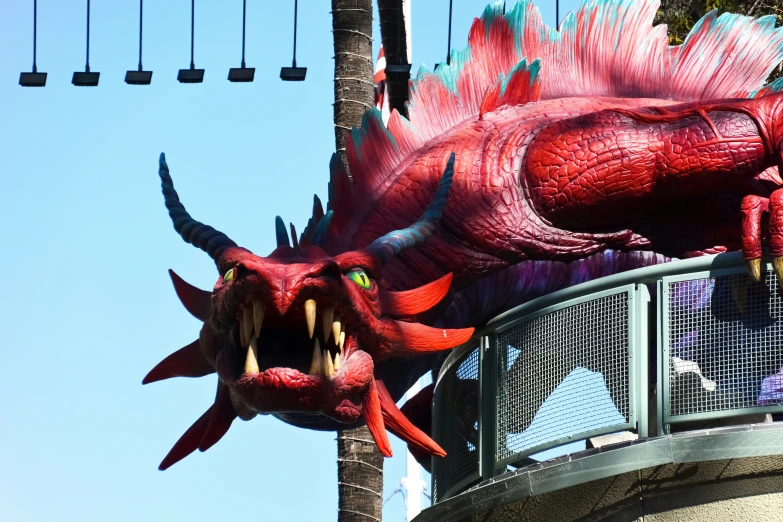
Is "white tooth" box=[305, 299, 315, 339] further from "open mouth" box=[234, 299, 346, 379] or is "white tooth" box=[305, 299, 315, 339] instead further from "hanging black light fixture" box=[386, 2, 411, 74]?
"hanging black light fixture" box=[386, 2, 411, 74]

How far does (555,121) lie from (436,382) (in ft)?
5.29

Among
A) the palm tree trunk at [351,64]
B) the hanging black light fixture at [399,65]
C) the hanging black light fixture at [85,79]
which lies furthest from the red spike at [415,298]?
the hanging black light fixture at [85,79]

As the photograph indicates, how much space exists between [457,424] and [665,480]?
5.80 ft

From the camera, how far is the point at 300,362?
781 cm

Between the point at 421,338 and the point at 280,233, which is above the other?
the point at 280,233

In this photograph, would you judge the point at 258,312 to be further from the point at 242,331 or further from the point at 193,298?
the point at 193,298

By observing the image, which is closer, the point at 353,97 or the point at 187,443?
the point at 187,443

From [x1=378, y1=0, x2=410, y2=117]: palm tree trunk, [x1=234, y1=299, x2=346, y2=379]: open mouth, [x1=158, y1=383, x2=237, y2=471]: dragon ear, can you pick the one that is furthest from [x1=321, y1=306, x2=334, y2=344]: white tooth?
[x1=378, y1=0, x2=410, y2=117]: palm tree trunk

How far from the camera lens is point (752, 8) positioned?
521 inches

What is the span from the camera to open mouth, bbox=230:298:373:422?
765 centimetres

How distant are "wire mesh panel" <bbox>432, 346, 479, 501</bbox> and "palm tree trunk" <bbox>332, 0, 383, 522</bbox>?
1.90m

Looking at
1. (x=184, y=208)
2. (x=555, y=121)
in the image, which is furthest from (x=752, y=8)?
(x=184, y=208)

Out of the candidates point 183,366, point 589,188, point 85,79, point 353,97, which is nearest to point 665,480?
point 589,188

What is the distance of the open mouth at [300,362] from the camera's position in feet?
25.1
